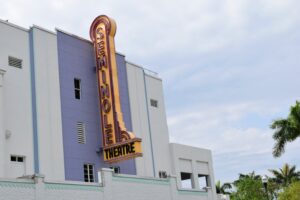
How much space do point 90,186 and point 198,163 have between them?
1723cm

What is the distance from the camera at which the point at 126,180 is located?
79.5ft

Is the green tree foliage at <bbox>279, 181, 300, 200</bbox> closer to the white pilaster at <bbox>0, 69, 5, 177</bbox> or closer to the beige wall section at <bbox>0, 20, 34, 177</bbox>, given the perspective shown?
the beige wall section at <bbox>0, 20, 34, 177</bbox>

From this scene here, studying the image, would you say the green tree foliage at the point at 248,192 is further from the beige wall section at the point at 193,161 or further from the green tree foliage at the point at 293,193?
the beige wall section at the point at 193,161

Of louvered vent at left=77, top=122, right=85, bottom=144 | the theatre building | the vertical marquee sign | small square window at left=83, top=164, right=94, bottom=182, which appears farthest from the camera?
louvered vent at left=77, top=122, right=85, bottom=144

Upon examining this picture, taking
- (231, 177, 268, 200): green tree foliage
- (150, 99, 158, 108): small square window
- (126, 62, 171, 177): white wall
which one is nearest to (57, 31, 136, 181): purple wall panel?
(126, 62, 171, 177): white wall

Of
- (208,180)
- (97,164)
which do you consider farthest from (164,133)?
(97,164)

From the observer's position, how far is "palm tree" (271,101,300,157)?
38188 millimetres

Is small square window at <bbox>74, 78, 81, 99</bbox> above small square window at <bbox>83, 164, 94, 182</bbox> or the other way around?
above

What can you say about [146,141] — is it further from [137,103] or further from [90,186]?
[90,186]

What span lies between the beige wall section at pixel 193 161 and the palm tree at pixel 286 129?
17.8 ft

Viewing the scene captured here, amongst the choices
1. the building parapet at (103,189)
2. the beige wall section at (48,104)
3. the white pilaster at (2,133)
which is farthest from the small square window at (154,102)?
the white pilaster at (2,133)

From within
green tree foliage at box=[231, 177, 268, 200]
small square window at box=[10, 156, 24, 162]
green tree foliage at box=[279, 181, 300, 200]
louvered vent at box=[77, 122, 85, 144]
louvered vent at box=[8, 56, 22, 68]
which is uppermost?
louvered vent at box=[8, 56, 22, 68]

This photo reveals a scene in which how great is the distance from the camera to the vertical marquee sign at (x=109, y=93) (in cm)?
2906

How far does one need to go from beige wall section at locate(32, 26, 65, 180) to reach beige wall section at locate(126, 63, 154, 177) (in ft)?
22.3
